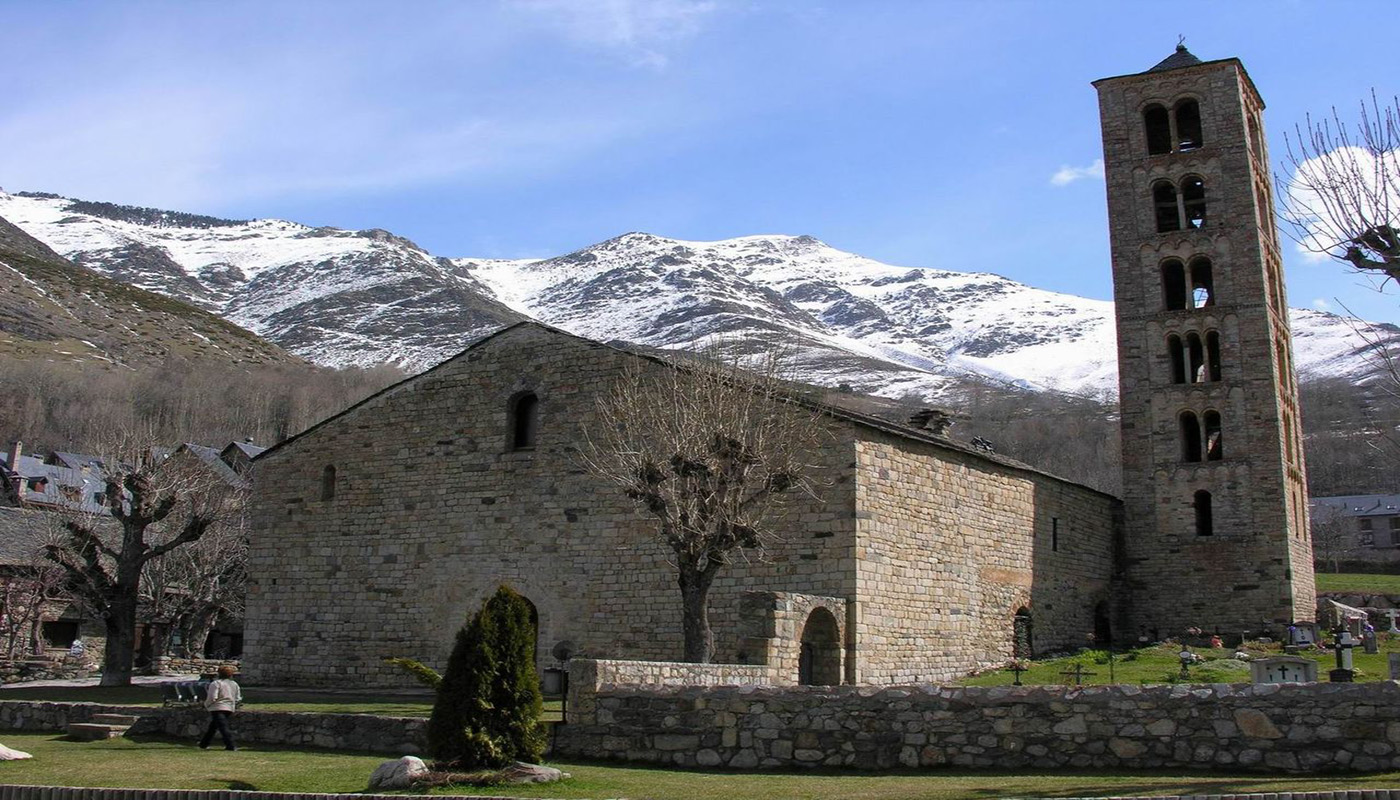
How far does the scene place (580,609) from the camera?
81.3ft

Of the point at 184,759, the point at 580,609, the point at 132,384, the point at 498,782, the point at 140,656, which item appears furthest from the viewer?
the point at 132,384

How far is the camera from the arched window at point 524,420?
87.0 feet

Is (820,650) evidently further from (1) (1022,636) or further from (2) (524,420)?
(2) (524,420)

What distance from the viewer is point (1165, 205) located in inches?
1506

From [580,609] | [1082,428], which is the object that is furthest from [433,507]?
[1082,428]

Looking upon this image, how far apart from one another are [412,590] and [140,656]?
25.7m

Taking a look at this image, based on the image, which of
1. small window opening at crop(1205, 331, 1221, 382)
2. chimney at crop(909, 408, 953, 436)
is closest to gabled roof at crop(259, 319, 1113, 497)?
chimney at crop(909, 408, 953, 436)

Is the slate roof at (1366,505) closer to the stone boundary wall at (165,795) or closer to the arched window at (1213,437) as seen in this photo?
the arched window at (1213,437)

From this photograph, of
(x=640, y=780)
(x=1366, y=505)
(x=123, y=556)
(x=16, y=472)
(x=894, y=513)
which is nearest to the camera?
(x=640, y=780)

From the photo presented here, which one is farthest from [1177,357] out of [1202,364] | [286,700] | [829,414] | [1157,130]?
[286,700]

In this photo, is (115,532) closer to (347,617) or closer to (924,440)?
(347,617)

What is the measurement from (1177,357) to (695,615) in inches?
891

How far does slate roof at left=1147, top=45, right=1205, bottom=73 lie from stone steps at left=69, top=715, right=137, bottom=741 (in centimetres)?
3451

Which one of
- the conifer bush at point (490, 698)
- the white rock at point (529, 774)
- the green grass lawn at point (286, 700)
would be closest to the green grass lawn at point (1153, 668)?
the green grass lawn at point (286, 700)
